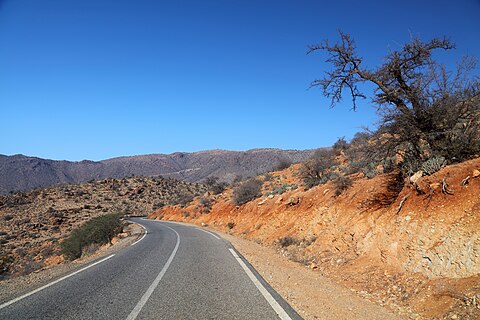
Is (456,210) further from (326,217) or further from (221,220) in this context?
(221,220)

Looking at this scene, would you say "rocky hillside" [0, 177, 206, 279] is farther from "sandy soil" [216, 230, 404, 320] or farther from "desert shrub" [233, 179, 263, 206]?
"desert shrub" [233, 179, 263, 206]

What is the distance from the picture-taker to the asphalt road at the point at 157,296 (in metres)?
5.37

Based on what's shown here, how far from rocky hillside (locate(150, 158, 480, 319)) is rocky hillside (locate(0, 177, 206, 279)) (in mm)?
15812

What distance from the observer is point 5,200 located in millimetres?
54812

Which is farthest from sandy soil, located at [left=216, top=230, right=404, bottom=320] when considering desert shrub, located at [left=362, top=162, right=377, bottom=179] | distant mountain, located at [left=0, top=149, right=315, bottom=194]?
distant mountain, located at [left=0, top=149, right=315, bottom=194]

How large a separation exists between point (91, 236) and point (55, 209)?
113 ft

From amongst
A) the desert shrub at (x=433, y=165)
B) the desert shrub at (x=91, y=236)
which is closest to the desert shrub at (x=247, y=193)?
the desert shrub at (x=91, y=236)

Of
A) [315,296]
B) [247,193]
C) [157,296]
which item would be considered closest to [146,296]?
[157,296]

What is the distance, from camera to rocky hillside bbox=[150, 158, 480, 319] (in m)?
5.93

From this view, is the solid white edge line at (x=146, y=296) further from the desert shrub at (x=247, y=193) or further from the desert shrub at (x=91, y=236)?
the desert shrub at (x=247, y=193)

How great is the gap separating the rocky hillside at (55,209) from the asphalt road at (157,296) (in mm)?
12374

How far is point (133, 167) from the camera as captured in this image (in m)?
158

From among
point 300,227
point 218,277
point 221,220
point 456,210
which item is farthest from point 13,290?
point 221,220

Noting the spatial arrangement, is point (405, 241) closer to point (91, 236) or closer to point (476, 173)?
point (476, 173)
